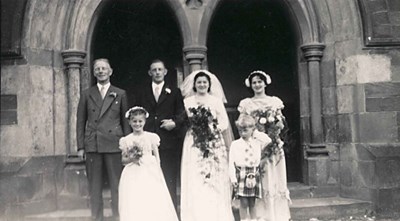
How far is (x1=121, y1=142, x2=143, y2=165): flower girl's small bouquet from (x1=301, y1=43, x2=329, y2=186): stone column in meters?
2.81

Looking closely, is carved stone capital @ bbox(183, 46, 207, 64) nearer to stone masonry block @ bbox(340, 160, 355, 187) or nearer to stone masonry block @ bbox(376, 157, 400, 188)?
stone masonry block @ bbox(340, 160, 355, 187)

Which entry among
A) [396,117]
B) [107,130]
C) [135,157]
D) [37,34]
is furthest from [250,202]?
[37,34]

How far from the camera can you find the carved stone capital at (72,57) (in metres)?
6.62

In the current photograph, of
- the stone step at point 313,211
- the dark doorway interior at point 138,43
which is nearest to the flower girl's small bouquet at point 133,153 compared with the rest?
the stone step at point 313,211

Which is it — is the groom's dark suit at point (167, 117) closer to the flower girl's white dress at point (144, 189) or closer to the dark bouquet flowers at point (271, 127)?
the flower girl's white dress at point (144, 189)

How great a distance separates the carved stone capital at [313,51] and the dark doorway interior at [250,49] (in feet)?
4.77

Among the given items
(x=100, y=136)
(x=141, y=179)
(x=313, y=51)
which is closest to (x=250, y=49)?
(x=313, y=51)

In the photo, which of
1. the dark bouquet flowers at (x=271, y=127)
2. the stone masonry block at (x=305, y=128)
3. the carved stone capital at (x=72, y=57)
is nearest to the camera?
the dark bouquet flowers at (x=271, y=127)

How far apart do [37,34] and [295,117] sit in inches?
174

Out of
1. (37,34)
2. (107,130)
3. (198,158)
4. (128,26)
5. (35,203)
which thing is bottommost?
(35,203)

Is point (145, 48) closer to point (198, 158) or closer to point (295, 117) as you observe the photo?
point (295, 117)

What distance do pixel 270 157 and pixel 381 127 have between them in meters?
1.99

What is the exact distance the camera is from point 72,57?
6.64 metres

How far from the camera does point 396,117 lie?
669 centimetres
